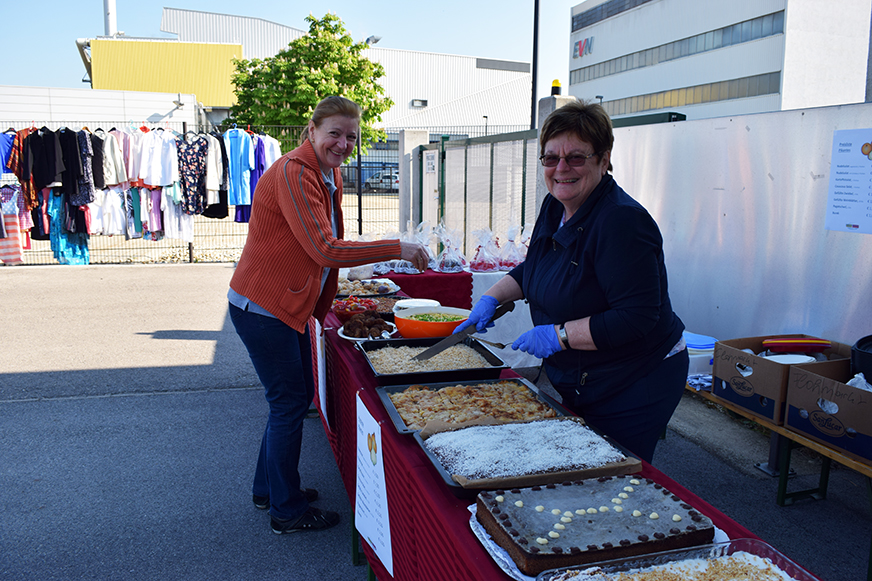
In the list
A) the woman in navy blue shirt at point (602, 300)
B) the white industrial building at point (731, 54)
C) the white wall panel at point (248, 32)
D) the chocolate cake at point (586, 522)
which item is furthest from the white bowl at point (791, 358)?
the white wall panel at point (248, 32)

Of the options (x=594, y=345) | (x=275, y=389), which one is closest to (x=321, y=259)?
(x=275, y=389)

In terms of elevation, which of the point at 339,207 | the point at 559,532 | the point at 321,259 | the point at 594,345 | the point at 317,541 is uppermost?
the point at 339,207

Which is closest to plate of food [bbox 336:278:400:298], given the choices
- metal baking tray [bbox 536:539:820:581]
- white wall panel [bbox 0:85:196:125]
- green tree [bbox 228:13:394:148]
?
metal baking tray [bbox 536:539:820:581]

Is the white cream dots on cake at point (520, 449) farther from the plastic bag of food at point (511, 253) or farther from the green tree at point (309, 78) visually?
the green tree at point (309, 78)

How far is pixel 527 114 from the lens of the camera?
41.8m

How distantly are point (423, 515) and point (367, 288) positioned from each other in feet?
9.48

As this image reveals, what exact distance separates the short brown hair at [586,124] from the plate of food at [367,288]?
2.38m

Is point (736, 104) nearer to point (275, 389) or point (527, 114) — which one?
point (527, 114)

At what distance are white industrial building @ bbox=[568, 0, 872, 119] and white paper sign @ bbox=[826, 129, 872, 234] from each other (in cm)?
3804

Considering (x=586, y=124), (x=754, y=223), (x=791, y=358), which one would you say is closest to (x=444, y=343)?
(x=586, y=124)

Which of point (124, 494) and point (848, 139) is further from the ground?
point (848, 139)

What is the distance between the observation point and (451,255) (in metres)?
5.38

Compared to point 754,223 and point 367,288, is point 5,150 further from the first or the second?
point 754,223

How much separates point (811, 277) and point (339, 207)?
3.08 m
